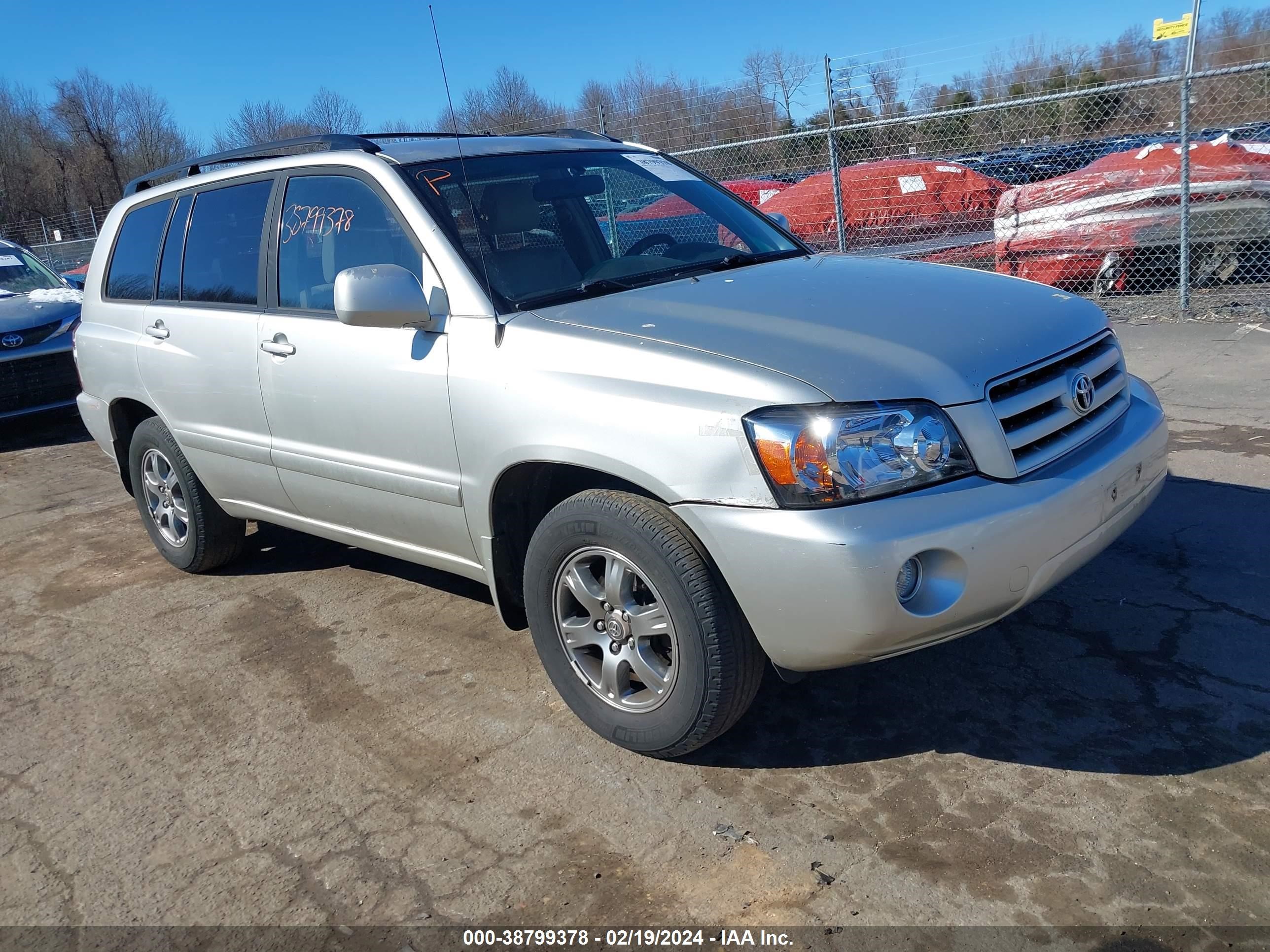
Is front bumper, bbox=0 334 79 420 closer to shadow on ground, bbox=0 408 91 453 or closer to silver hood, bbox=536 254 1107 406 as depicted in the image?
shadow on ground, bbox=0 408 91 453

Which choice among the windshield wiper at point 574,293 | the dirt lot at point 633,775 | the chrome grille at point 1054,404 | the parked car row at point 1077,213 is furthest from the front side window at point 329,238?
the parked car row at point 1077,213

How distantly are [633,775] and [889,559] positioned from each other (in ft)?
3.54

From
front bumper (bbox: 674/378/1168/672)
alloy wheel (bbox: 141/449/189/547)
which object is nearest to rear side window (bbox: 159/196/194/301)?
alloy wheel (bbox: 141/449/189/547)

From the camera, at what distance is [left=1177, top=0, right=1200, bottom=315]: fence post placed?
7895mm

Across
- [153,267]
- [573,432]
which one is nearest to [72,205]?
[153,267]

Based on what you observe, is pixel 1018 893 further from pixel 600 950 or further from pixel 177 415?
pixel 177 415

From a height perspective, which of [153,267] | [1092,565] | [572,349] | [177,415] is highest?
[153,267]

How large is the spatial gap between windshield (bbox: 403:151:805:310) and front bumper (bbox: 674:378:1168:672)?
114cm

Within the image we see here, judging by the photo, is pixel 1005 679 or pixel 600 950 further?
pixel 1005 679

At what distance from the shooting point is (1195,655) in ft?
11.0

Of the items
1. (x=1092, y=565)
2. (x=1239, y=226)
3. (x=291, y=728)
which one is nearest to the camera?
(x=291, y=728)

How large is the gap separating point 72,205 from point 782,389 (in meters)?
49.7

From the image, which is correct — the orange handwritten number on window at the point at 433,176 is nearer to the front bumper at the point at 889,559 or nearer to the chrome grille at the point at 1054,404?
the front bumper at the point at 889,559

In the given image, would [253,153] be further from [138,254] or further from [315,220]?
[138,254]
